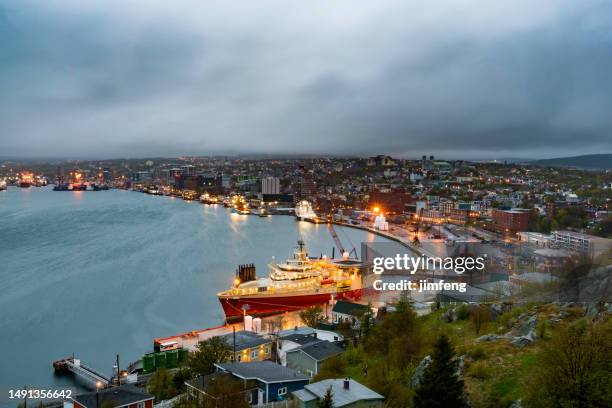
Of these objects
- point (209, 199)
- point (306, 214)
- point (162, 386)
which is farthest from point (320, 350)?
point (209, 199)

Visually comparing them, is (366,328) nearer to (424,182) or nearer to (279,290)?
(279,290)

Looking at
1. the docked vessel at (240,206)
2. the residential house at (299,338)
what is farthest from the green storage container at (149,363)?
the docked vessel at (240,206)

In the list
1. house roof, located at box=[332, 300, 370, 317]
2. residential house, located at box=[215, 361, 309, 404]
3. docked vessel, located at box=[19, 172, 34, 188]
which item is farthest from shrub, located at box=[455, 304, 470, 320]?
docked vessel, located at box=[19, 172, 34, 188]

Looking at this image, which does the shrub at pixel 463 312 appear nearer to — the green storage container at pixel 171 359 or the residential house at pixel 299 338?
the residential house at pixel 299 338

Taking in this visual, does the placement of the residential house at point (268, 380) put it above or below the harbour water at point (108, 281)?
above

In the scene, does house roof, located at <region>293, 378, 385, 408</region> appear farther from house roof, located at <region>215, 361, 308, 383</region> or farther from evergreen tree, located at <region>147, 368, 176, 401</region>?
evergreen tree, located at <region>147, 368, 176, 401</region>
